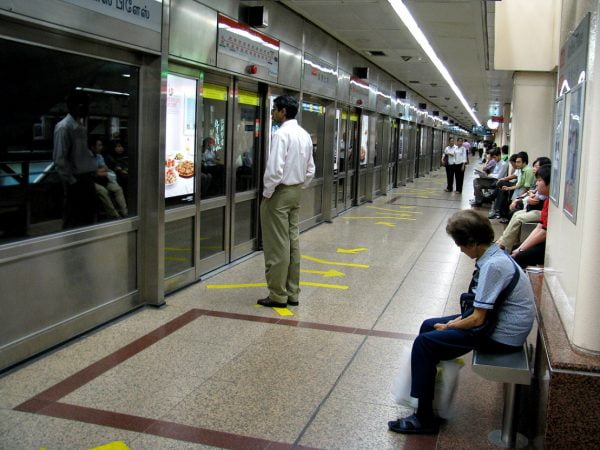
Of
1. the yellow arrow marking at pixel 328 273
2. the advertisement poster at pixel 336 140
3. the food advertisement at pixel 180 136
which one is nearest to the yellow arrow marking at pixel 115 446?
the food advertisement at pixel 180 136

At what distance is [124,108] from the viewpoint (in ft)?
16.0

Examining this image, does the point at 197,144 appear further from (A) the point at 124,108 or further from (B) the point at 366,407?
(B) the point at 366,407

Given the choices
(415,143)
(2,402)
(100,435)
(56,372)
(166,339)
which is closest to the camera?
(100,435)

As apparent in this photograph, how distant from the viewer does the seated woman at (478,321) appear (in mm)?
3037

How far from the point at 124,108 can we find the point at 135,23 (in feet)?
2.08

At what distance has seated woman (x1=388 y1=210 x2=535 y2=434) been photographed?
9.96 feet

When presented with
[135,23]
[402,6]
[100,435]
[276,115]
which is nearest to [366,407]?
[100,435]

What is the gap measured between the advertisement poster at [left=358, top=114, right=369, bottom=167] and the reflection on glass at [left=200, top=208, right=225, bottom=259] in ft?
22.6

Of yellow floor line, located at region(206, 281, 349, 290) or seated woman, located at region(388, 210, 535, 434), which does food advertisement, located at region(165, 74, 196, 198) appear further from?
seated woman, located at region(388, 210, 535, 434)

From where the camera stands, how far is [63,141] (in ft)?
13.8

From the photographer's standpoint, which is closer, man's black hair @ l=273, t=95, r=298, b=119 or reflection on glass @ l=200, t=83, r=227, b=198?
man's black hair @ l=273, t=95, r=298, b=119

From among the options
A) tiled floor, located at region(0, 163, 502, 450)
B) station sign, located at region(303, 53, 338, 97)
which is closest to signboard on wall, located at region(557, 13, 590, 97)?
tiled floor, located at region(0, 163, 502, 450)

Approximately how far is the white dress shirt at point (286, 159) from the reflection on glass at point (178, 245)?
982 mm

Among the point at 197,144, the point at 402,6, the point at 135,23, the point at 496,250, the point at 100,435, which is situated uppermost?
the point at 402,6
